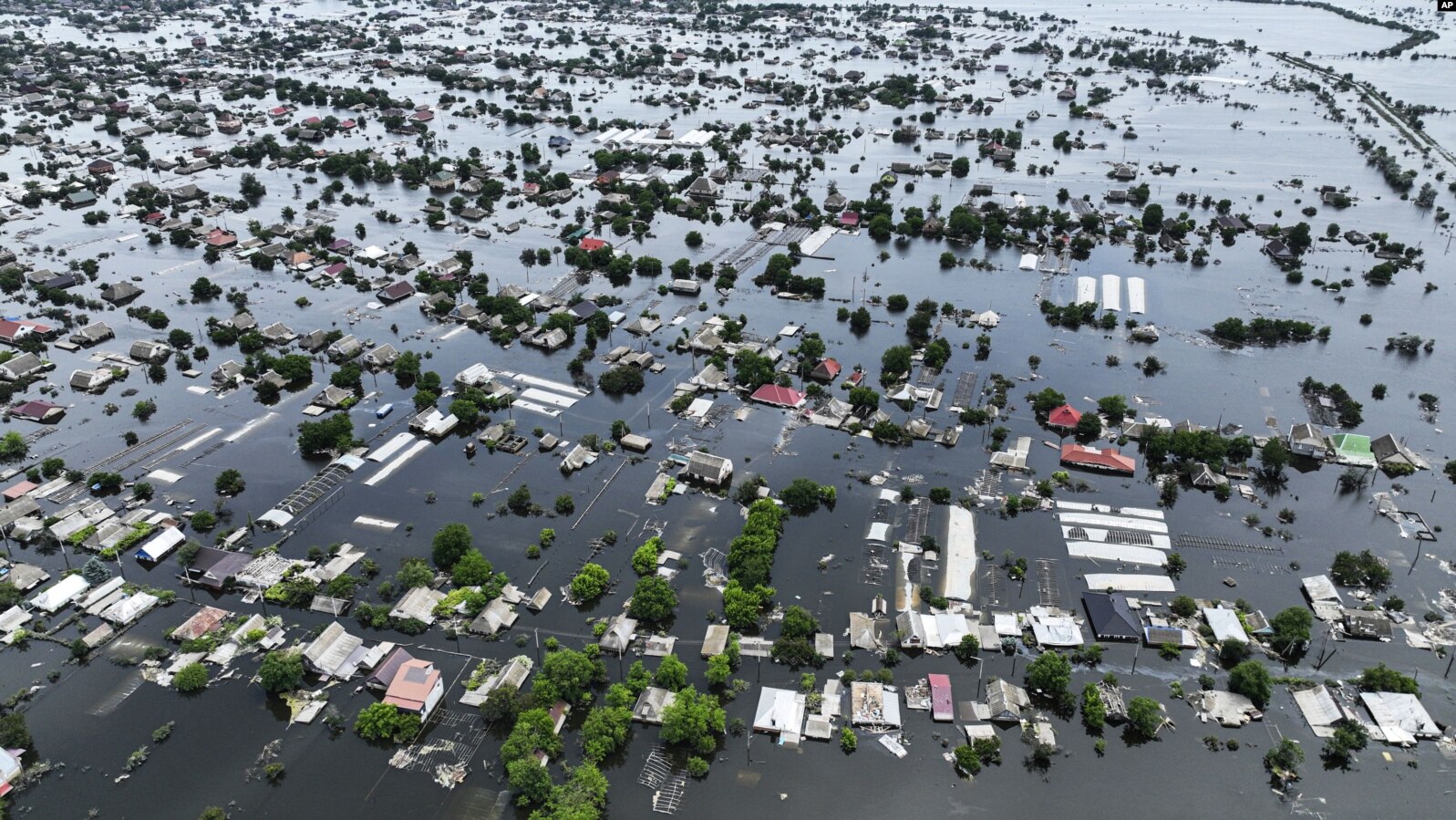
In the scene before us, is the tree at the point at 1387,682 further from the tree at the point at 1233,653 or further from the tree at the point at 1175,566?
the tree at the point at 1175,566

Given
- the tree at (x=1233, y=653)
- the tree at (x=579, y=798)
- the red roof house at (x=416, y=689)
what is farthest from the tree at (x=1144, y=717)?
the red roof house at (x=416, y=689)

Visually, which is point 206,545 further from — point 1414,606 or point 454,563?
point 1414,606

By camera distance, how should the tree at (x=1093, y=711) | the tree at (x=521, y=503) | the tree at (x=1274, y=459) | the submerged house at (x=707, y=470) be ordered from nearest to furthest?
the tree at (x=1093, y=711) < the tree at (x=521, y=503) < the submerged house at (x=707, y=470) < the tree at (x=1274, y=459)

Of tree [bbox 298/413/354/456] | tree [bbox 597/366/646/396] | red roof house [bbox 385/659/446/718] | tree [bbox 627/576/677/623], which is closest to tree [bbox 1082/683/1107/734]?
tree [bbox 627/576/677/623]

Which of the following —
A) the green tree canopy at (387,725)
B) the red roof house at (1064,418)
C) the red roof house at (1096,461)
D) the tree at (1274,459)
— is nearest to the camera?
the green tree canopy at (387,725)

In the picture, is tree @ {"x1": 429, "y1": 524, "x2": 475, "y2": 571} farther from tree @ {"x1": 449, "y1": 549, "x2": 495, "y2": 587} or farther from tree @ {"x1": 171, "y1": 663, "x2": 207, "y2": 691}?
tree @ {"x1": 171, "y1": 663, "x2": 207, "y2": 691}

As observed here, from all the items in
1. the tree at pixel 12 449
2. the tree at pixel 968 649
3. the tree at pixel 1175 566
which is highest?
the tree at pixel 12 449
